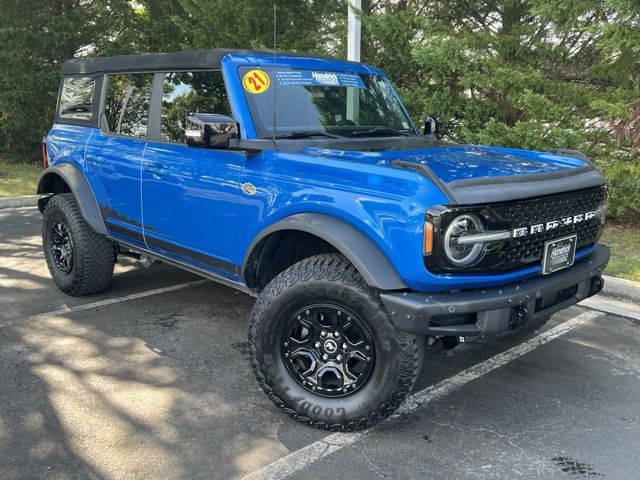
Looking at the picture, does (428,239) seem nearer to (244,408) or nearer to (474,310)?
(474,310)

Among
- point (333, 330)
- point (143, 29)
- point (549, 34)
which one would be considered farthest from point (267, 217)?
Result: point (143, 29)

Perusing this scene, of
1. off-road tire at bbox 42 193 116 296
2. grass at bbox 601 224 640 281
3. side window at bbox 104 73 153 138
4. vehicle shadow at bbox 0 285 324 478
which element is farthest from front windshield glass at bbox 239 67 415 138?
grass at bbox 601 224 640 281

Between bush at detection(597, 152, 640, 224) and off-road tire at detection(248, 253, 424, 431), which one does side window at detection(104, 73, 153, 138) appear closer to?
off-road tire at detection(248, 253, 424, 431)

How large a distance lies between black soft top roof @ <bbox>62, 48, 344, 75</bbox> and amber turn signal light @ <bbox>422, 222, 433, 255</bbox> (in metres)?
1.91

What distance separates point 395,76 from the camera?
8.92 meters

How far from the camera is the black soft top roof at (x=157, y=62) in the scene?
150 inches

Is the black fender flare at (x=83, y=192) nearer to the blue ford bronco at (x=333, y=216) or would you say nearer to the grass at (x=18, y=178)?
the blue ford bronco at (x=333, y=216)

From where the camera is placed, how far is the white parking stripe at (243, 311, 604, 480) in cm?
272

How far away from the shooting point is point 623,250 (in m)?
6.61

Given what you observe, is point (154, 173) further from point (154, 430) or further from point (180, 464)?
point (180, 464)

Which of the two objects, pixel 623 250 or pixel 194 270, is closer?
pixel 194 270

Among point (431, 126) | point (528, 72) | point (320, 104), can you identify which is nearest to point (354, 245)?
point (320, 104)

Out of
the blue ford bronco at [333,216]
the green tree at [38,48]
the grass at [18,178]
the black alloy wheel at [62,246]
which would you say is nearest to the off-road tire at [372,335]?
the blue ford bronco at [333,216]

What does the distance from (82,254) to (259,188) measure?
2.21 m
